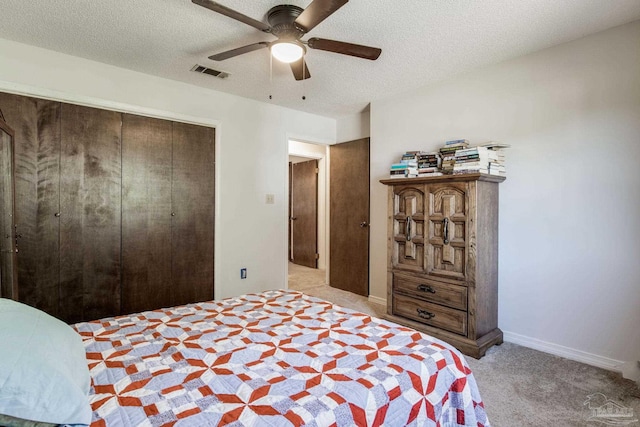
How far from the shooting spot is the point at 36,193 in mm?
2674

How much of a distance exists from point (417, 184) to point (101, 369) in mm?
2562

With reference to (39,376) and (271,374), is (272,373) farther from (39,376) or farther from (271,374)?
(39,376)

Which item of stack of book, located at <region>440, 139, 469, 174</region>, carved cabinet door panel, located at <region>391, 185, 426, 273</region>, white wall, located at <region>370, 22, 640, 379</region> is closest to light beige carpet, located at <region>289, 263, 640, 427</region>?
white wall, located at <region>370, 22, 640, 379</region>

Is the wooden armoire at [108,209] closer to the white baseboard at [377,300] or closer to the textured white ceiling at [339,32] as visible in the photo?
the textured white ceiling at [339,32]

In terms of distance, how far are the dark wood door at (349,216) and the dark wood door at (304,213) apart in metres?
1.41

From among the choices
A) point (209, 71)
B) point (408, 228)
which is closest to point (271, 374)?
point (408, 228)

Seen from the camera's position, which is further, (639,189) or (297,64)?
(297,64)

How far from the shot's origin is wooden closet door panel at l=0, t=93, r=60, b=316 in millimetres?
2617

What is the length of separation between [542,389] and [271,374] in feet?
6.21

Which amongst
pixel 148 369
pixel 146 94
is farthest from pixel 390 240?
pixel 146 94

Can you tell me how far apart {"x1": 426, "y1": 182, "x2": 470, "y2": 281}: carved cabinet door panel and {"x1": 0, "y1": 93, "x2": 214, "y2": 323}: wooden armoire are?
2289 mm

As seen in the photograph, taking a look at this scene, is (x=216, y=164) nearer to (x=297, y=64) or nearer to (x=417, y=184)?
(x=297, y=64)

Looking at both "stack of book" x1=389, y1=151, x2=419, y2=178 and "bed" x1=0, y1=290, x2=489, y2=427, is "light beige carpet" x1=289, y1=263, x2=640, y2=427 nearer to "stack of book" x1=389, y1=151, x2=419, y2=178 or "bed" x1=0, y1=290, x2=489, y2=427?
"bed" x1=0, y1=290, x2=489, y2=427

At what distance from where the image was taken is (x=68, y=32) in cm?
243
